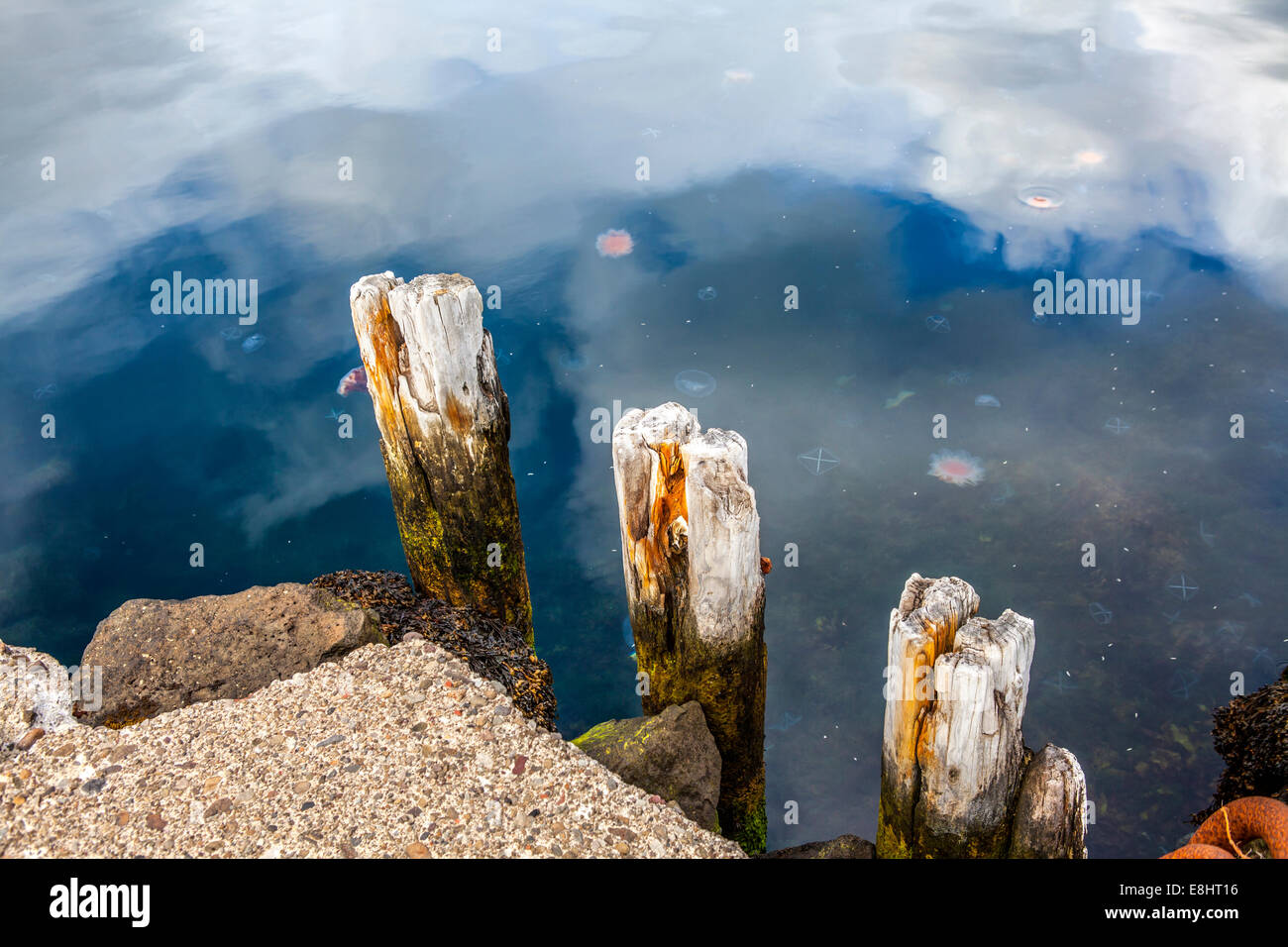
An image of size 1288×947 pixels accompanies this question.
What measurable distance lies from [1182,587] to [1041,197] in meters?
7.20

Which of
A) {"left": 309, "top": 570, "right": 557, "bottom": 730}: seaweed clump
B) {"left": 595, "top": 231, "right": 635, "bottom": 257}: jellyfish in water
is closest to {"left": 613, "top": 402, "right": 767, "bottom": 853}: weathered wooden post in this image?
{"left": 309, "top": 570, "right": 557, "bottom": 730}: seaweed clump

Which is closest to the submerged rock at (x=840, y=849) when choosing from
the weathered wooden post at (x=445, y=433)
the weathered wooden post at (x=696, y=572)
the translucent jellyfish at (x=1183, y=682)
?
the weathered wooden post at (x=696, y=572)

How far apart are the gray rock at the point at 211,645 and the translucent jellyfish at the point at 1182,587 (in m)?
7.65

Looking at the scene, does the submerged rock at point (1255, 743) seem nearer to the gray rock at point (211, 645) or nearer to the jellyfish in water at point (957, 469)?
the jellyfish in water at point (957, 469)

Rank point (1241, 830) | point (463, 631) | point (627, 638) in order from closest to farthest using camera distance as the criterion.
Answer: point (1241, 830) < point (463, 631) < point (627, 638)

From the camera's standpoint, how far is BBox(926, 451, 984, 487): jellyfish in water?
1010cm

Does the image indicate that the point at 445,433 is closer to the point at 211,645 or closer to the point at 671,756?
the point at 211,645

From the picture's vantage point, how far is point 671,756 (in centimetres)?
545

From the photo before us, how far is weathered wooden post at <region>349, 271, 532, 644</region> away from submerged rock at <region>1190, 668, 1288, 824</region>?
17.2 feet

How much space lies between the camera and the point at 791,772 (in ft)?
26.1

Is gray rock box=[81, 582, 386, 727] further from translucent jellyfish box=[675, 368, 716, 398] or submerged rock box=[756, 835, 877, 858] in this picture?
translucent jellyfish box=[675, 368, 716, 398]

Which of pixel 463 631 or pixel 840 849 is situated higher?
pixel 463 631

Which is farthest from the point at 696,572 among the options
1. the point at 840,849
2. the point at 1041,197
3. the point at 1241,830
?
the point at 1041,197

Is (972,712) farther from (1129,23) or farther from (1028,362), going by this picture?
(1129,23)
